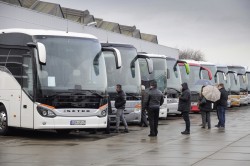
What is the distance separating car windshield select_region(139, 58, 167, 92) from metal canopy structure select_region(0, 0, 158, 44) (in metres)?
13.7

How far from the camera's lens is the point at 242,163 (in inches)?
524

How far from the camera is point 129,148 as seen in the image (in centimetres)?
1686

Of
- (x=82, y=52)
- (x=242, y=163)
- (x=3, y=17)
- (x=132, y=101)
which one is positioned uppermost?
(x=3, y=17)

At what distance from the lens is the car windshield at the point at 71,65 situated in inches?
741

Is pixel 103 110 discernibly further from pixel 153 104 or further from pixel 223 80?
pixel 223 80

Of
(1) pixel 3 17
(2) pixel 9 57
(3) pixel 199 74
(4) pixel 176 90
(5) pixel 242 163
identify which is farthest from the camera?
(3) pixel 199 74

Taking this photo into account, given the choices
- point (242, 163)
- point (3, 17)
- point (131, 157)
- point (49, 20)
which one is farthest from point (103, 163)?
point (49, 20)

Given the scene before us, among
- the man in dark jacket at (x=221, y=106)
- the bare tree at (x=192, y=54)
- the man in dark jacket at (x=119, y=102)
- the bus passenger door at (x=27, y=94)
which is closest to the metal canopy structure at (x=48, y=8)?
the man in dark jacket at (x=221, y=106)

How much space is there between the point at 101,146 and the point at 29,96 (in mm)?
2905

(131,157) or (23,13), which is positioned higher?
(23,13)

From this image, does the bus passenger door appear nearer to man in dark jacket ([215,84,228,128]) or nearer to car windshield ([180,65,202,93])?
man in dark jacket ([215,84,228,128])

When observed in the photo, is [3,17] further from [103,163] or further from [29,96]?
[103,163]

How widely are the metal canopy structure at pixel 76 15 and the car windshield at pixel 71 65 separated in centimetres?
2117

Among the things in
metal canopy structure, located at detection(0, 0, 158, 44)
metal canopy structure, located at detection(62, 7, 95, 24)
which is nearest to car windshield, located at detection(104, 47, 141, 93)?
metal canopy structure, located at detection(0, 0, 158, 44)
